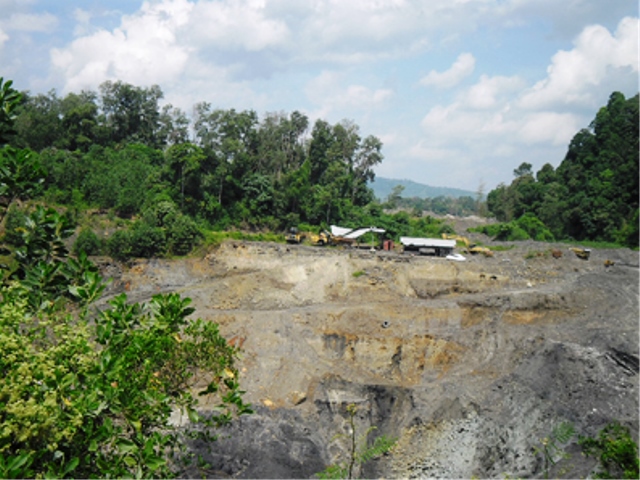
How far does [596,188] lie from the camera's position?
4841 cm

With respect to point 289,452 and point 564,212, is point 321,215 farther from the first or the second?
point 289,452

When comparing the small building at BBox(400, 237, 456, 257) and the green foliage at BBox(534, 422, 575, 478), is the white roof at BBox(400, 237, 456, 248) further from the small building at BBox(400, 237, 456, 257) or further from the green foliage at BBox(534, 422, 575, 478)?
the green foliage at BBox(534, 422, 575, 478)

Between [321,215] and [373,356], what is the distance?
900 inches

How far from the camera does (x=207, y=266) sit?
32469 millimetres

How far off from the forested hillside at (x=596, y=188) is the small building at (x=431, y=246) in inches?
722

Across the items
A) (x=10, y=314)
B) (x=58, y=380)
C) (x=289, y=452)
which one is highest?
(x=10, y=314)

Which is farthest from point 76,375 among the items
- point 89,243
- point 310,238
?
point 310,238

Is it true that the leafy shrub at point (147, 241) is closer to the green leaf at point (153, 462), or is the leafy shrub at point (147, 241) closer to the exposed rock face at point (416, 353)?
the exposed rock face at point (416, 353)

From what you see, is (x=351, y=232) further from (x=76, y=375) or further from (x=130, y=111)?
(x=76, y=375)

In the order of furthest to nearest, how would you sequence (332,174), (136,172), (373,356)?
(332,174)
(136,172)
(373,356)

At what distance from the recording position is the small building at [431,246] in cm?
3456

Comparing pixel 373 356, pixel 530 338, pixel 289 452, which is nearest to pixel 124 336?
pixel 289 452

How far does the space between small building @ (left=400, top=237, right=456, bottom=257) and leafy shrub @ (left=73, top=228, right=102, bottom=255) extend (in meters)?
18.7

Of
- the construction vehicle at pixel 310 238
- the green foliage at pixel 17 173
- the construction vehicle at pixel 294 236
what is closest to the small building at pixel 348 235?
the construction vehicle at pixel 310 238
